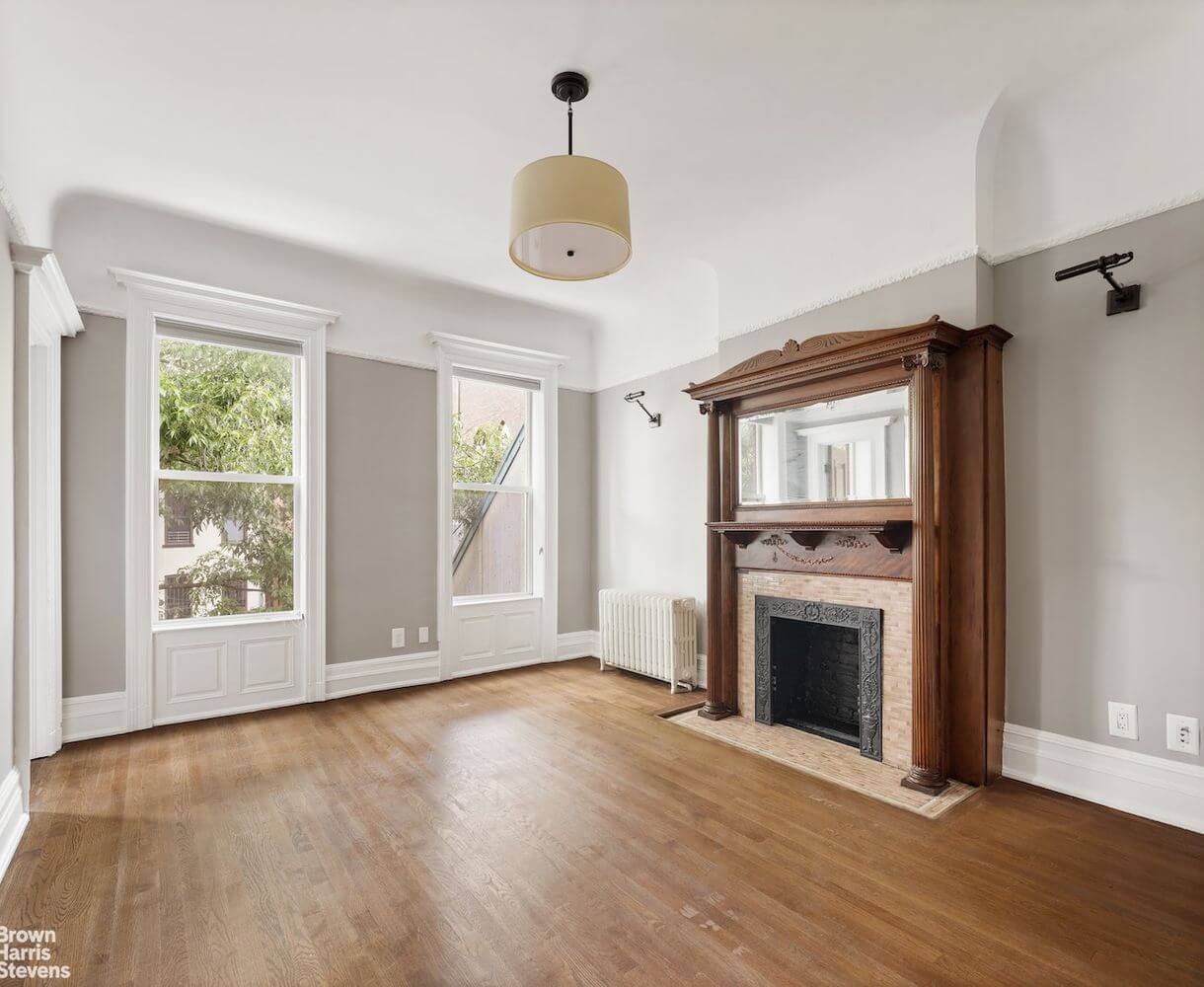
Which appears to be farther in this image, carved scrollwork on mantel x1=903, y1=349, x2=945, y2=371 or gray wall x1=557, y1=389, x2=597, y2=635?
gray wall x1=557, y1=389, x2=597, y2=635

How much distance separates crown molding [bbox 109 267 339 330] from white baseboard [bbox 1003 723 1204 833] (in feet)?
15.2

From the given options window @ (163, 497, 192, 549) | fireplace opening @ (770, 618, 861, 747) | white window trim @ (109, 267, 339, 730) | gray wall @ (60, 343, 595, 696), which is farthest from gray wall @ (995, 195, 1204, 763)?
window @ (163, 497, 192, 549)

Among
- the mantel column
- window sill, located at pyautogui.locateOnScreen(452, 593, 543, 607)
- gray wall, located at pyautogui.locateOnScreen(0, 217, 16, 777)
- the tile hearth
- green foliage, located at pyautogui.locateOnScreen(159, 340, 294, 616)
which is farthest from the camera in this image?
window sill, located at pyautogui.locateOnScreen(452, 593, 543, 607)

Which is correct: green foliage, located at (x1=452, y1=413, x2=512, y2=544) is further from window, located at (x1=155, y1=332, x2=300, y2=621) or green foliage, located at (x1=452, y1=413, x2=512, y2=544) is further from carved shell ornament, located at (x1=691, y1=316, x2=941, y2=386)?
carved shell ornament, located at (x1=691, y1=316, x2=941, y2=386)

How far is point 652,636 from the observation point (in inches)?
188

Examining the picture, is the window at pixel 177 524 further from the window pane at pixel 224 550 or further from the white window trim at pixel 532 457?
the white window trim at pixel 532 457

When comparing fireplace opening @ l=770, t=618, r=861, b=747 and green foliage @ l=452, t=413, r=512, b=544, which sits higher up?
green foliage @ l=452, t=413, r=512, b=544

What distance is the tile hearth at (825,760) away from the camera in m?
2.80

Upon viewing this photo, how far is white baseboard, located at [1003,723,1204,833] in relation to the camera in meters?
2.54

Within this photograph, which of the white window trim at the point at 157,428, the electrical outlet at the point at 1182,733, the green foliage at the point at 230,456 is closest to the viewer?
the electrical outlet at the point at 1182,733

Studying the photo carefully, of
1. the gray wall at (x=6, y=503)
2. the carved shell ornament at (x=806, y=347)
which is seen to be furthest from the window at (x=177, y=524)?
the carved shell ornament at (x=806, y=347)

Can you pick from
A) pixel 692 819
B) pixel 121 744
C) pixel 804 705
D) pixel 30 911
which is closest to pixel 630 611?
pixel 804 705

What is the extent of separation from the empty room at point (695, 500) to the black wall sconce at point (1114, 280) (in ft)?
0.08

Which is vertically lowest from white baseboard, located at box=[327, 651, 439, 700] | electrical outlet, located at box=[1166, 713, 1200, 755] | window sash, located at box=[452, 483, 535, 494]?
white baseboard, located at box=[327, 651, 439, 700]
